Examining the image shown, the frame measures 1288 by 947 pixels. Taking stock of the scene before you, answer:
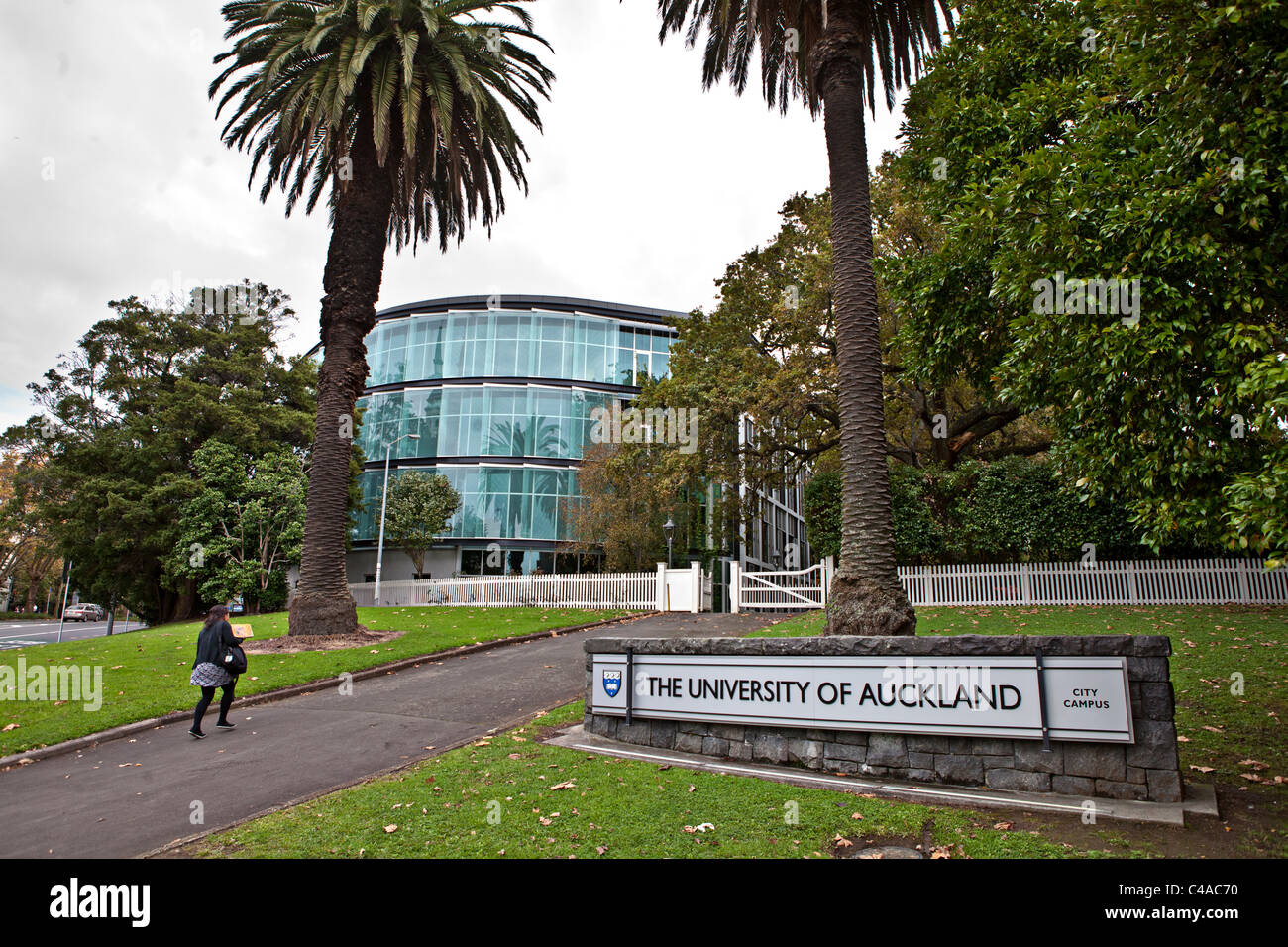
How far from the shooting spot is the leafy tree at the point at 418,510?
126 ft

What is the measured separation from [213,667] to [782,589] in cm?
1578

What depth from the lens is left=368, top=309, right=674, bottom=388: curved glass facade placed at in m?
44.7

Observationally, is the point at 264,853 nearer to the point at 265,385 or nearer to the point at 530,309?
the point at 265,385

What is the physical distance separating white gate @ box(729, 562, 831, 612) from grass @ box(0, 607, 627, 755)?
3.99 metres

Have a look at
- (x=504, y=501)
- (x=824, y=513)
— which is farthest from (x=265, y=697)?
(x=504, y=501)

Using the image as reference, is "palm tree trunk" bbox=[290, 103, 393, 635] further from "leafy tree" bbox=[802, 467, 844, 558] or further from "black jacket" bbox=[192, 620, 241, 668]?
"leafy tree" bbox=[802, 467, 844, 558]

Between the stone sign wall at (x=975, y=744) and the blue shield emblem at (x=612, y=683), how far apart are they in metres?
0.64

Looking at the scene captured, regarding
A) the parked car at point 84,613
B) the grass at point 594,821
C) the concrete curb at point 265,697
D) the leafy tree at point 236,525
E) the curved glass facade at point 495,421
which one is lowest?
the parked car at point 84,613

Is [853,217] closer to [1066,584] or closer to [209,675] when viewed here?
[209,675]

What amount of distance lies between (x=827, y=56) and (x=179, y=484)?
97.5 ft

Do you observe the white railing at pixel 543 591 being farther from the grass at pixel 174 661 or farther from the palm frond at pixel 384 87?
the palm frond at pixel 384 87

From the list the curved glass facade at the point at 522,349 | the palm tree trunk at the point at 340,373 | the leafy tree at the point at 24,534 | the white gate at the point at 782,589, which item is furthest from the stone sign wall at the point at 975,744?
the curved glass facade at the point at 522,349

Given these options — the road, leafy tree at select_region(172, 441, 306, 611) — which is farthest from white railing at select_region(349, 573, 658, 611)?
the road

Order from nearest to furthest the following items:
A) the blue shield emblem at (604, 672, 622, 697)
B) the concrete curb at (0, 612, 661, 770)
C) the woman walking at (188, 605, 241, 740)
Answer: the blue shield emblem at (604, 672, 622, 697)
the concrete curb at (0, 612, 661, 770)
the woman walking at (188, 605, 241, 740)
